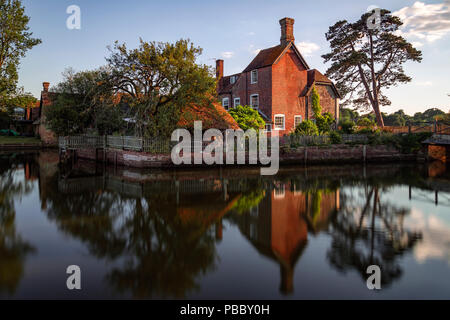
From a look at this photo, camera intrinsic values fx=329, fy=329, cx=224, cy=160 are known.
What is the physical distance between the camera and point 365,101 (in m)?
40.3

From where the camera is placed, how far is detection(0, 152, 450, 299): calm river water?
5613 millimetres

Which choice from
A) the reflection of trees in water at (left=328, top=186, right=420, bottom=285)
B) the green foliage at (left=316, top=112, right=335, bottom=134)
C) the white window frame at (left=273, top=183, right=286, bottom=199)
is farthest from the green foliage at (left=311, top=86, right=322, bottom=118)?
the reflection of trees in water at (left=328, top=186, right=420, bottom=285)

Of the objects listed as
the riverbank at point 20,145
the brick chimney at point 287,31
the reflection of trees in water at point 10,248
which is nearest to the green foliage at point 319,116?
the brick chimney at point 287,31

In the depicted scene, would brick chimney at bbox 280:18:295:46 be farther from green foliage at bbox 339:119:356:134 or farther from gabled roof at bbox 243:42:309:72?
green foliage at bbox 339:119:356:134

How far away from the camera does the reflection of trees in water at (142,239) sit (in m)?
5.75

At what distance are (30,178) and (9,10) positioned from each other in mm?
22309

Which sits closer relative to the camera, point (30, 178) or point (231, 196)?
point (231, 196)

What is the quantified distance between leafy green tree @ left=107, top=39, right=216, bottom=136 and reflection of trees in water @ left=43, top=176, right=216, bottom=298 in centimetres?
1064

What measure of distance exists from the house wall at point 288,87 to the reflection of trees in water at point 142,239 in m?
21.7

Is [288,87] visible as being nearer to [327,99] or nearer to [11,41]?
[327,99]

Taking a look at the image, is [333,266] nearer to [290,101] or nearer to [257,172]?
[257,172]

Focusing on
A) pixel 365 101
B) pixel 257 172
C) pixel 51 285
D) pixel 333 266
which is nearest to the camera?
pixel 51 285

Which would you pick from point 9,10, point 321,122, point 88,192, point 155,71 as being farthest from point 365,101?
point 9,10
